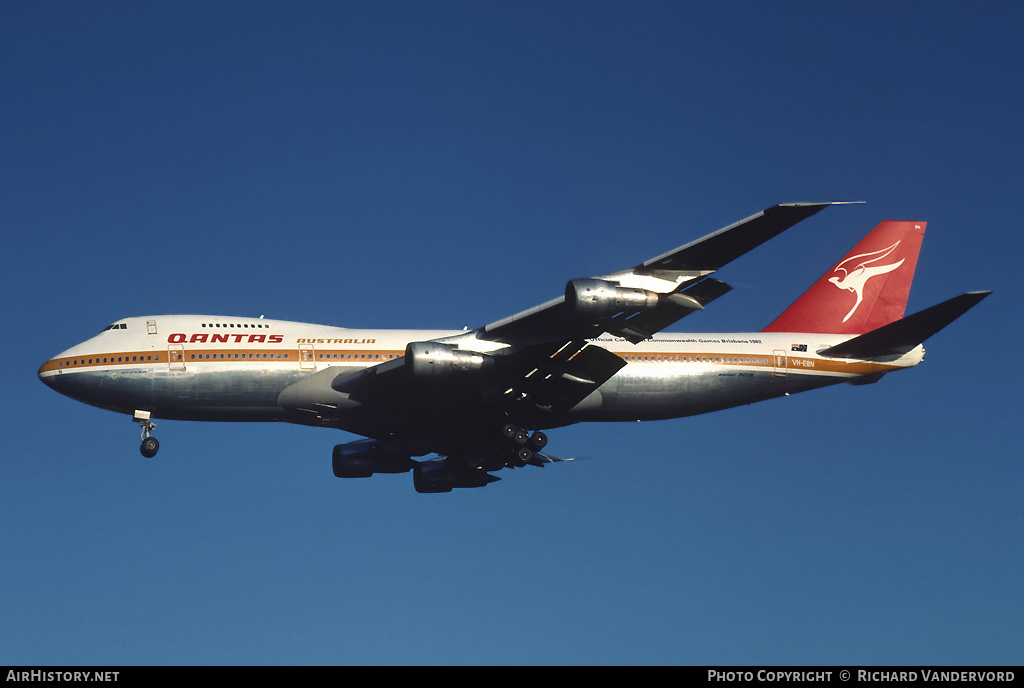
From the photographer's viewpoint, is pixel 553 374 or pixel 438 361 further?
pixel 553 374

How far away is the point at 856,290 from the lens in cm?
4875

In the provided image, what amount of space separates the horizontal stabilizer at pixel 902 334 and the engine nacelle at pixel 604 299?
11.8 metres

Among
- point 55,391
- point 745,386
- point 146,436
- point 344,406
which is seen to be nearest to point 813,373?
point 745,386

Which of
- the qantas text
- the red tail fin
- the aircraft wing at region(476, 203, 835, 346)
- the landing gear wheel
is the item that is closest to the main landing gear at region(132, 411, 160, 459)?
the landing gear wheel

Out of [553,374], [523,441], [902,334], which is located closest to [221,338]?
[523,441]

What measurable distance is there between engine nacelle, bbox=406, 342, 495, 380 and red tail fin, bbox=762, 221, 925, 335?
56.2 ft

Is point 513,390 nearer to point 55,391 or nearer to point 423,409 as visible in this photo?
point 423,409

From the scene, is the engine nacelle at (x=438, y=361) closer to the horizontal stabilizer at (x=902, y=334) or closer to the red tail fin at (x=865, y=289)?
the horizontal stabilizer at (x=902, y=334)

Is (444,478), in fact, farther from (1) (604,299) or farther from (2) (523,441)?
(1) (604,299)

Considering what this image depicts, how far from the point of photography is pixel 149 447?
40.1m

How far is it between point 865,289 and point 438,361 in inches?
916

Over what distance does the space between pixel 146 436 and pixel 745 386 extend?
80.8ft
